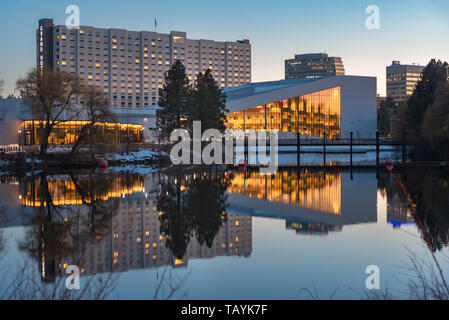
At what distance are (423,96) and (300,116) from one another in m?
29.5

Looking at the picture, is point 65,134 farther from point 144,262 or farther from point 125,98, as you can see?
point 125,98

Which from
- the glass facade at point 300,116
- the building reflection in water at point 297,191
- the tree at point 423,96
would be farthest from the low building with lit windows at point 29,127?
the tree at point 423,96

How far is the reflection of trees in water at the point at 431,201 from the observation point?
14.3 metres

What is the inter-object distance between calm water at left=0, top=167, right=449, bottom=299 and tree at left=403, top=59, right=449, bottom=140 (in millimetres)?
40285

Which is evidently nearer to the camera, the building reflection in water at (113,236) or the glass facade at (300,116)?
the building reflection in water at (113,236)

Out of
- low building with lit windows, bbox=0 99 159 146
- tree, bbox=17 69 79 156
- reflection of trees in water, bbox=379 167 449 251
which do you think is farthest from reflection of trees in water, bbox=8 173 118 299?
low building with lit windows, bbox=0 99 159 146

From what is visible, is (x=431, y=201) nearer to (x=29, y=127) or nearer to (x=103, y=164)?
(x=103, y=164)

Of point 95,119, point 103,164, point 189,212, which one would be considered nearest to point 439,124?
point 103,164

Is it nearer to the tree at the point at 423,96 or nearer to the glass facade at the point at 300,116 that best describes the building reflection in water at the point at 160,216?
the tree at the point at 423,96

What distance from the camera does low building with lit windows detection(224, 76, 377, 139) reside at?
93.3 meters

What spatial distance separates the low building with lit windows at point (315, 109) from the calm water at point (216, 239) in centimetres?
6640

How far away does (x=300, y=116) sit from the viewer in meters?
95.2

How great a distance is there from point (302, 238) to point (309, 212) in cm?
517
